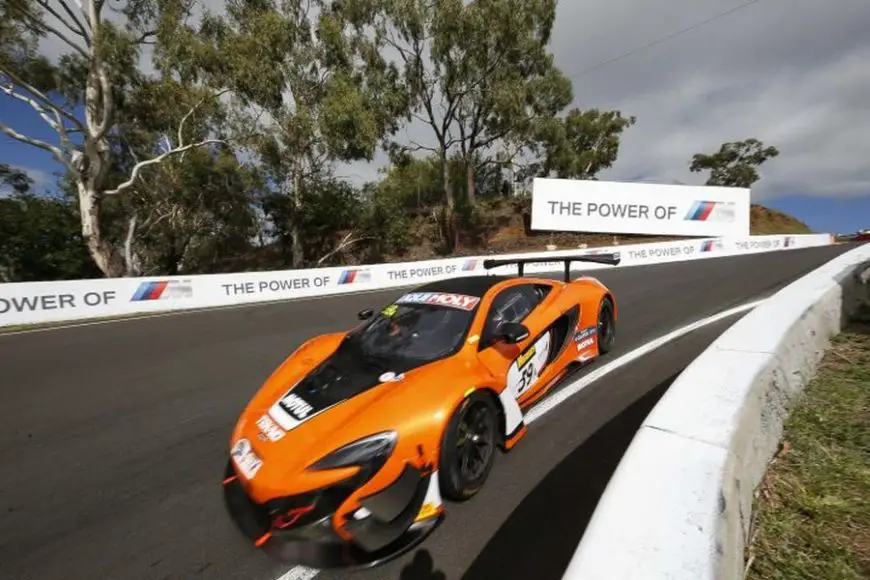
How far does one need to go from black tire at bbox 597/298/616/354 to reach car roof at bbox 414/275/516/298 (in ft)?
4.67

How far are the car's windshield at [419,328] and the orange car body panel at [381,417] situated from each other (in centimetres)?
11

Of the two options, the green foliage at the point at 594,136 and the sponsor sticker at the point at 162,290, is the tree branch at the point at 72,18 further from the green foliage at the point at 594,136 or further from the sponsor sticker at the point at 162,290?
the green foliage at the point at 594,136

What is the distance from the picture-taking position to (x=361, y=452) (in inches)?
84.5

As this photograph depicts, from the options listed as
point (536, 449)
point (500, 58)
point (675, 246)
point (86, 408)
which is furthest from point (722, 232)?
point (86, 408)

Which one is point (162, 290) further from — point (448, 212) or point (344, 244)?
point (448, 212)

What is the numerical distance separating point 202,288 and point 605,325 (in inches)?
432

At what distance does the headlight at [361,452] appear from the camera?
6.91 ft

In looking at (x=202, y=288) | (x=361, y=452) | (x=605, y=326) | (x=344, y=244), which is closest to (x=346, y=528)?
(x=361, y=452)

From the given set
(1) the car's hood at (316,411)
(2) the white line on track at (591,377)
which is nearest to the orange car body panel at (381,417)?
(1) the car's hood at (316,411)

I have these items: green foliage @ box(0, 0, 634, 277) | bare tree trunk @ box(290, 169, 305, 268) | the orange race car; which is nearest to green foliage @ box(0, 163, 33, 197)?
green foliage @ box(0, 0, 634, 277)

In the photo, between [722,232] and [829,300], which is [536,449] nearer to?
[829,300]

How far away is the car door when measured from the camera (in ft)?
10.0

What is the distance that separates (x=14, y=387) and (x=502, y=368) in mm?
5751

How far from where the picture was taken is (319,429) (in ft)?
7.65
